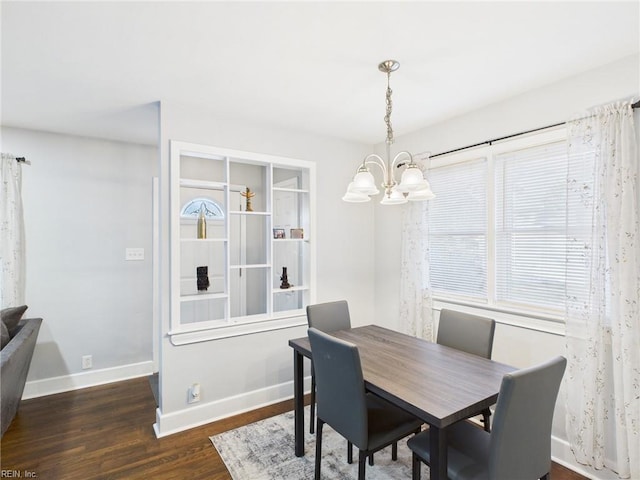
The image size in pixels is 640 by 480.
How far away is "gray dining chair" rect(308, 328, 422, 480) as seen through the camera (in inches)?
65.7

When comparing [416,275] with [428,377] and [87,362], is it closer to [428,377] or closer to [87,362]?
[428,377]

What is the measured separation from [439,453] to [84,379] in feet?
11.6

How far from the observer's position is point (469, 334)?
2.30 meters

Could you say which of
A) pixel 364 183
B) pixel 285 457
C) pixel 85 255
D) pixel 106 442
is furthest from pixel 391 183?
pixel 85 255

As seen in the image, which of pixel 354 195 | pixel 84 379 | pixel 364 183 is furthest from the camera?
pixel 84 379

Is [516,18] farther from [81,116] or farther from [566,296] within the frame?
[81,116]

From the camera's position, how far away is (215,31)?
5.60 ft

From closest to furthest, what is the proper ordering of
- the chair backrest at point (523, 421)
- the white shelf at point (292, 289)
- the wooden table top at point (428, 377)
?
1. the chair backrest at point (523, 421)
2. the wooden table top at point (428, 377)
3. the white shelf at point (292, 289)

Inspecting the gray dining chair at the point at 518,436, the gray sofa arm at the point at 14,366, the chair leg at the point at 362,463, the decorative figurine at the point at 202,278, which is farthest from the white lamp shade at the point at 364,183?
the gray sofa arm at the point at 14,366

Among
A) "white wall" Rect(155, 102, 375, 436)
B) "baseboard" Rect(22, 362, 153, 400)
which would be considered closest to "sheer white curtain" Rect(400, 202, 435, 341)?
"white wall" Rect(155, 102, 375, 436)

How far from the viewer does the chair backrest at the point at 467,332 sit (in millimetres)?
2184

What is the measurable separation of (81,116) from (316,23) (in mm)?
2327

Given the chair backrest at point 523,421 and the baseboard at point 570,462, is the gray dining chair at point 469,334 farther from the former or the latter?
the chair backrest at point 523,421

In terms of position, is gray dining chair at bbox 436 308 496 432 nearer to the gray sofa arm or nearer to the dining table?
the dining table
